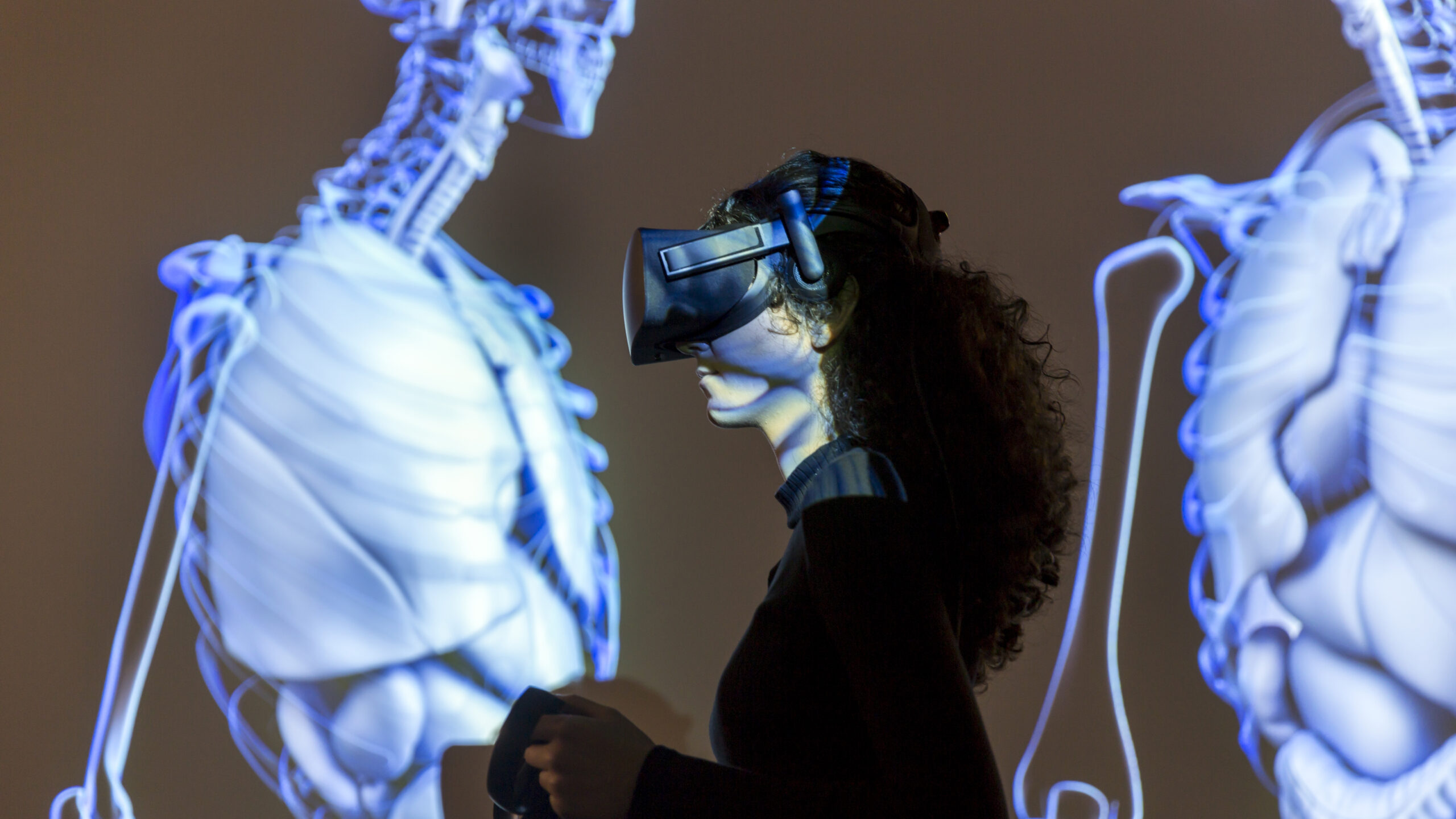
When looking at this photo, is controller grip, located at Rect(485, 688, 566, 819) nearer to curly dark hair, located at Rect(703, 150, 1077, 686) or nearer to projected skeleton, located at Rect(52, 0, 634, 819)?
curly dark hair, located at Rect(703, 150, 1077, 686)

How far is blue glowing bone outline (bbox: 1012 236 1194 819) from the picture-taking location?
4.50 feet

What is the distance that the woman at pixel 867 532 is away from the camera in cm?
56

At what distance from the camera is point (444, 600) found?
146 cm

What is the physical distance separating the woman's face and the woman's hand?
0.29m

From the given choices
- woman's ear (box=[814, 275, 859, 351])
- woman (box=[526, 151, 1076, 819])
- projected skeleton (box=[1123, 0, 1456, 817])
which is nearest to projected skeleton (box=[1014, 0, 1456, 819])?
projected skeleton (box=[1123, 0, 1456, 817])

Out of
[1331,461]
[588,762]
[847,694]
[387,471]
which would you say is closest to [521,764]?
[588,762]

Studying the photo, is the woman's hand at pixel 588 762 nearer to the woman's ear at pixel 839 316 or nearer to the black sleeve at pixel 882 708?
the black sleeve at pixel 882 708

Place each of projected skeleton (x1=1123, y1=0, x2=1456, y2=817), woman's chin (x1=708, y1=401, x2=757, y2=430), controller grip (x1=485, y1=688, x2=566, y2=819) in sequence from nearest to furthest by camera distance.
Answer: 1. controller grip (x1=485, y1=688, x2=566, y2=819)
2. woman's chin (x1=708, y1=401, x2=757, y2=430)
3. projected skeleton (x1=1123, y1=0, x2=1456, y2=817)

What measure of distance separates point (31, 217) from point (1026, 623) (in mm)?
2024

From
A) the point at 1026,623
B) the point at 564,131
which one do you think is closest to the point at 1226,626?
the point at 1026,623

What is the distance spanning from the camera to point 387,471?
148cm

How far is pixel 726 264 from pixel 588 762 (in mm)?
419

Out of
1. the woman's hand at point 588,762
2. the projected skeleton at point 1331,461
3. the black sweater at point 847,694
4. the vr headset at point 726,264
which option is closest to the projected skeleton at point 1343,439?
the projected skeleton at point 1331,461

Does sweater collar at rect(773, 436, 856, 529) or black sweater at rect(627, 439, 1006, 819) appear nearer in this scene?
black sweater at rect(627, 439, 1006, 819)
